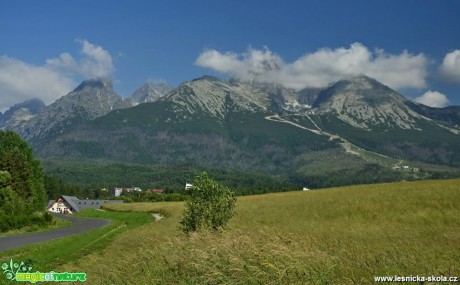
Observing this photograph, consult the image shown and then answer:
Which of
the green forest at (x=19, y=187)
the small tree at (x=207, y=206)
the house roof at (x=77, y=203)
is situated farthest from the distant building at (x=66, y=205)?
the small tree at (x=207, y=206)

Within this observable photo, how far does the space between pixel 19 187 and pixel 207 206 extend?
68.1 m

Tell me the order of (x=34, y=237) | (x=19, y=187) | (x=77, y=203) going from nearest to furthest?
(x=34, y=237)
(x=19, y=187)
(x=77, y=203)

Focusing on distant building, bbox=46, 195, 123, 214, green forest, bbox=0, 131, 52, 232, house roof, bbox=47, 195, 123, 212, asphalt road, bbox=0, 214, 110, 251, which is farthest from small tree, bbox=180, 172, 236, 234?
house roof, bbox=47, 195, 123, 212

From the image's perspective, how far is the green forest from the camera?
6343 centimetres

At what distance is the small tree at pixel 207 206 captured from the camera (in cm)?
2870

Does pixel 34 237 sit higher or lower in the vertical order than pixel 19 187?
lower

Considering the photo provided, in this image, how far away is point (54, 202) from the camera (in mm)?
174000

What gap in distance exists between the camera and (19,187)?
8450 cm

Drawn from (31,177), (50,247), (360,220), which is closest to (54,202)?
(31,177)

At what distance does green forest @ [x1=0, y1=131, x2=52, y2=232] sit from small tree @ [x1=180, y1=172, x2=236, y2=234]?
39650 millimetres

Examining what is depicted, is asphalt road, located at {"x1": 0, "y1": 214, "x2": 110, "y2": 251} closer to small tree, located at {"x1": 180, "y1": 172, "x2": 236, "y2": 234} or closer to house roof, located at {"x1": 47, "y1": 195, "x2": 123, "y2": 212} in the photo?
small tree, located at {"x1": 180, "y1": 172, "x2": 236, "y2": 234}

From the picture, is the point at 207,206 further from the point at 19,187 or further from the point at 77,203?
the point at 77,203

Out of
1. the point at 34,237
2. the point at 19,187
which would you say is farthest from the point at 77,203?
the point at 34,237

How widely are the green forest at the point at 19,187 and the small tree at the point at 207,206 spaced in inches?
1561
